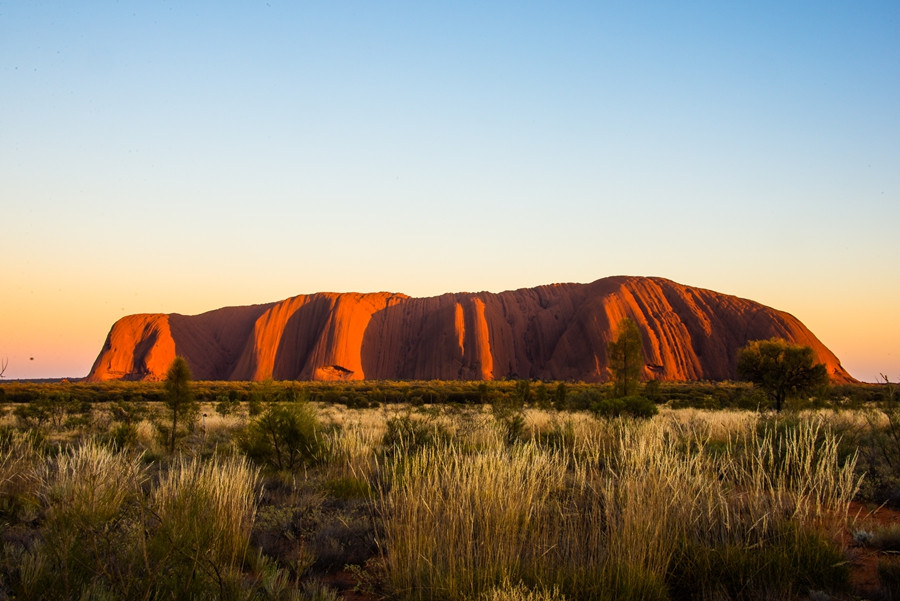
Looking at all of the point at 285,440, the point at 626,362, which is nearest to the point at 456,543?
the point at 285,440

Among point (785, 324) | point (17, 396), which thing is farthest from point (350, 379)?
point (785, 324)

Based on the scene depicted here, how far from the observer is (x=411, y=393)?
144ft

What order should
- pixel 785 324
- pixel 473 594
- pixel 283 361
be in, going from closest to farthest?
pixel 473 594 < pixel 785 324 < pixel 283 361

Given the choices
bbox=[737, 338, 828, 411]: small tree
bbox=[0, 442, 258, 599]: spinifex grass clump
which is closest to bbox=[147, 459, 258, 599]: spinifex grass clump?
bbox=[0, 442, 258, 599]: spinifex grass clump

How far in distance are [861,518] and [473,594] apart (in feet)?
17.4

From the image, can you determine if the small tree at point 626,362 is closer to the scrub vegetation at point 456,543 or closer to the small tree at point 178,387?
the small tree at point 178,387

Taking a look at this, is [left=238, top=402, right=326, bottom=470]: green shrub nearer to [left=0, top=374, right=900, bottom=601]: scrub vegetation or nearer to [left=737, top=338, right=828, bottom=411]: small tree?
[left=0, top=374, right=900, bottom=601]: scrub vegetation

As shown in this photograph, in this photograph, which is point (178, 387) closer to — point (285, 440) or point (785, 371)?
point (285, 440)

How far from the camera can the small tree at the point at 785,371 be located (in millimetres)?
25234

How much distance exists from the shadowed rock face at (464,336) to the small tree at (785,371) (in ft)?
147

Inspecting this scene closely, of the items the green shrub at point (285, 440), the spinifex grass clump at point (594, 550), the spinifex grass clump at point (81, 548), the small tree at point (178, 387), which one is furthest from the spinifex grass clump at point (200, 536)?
the small tree at point (178, 387)

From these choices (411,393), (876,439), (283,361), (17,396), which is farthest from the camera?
(283,361)

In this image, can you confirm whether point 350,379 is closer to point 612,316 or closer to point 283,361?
point 283,361

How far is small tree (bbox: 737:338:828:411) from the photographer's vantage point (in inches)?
993
